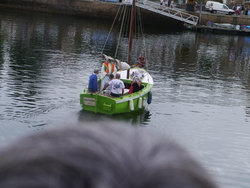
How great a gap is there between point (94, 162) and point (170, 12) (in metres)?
63.1

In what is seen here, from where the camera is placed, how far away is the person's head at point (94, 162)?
708mm

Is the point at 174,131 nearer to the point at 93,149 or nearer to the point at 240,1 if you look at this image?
the point at 93,149

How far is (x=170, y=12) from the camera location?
204 ft

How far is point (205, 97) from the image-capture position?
21.5m

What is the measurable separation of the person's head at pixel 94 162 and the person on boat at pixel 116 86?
1538cm

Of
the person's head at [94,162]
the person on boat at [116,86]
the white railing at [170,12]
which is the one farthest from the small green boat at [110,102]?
the white railing at [170,12]

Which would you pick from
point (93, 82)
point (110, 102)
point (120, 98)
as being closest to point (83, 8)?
point (93, 82)

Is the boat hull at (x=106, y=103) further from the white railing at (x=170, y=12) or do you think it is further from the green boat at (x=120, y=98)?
the white railing at (x=170, y=12)

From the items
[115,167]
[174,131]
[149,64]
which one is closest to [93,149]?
[115,167]

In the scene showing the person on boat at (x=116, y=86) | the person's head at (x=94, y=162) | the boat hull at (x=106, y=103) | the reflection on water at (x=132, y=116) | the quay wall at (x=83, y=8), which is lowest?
the reflection on water at (x=132, y=116)

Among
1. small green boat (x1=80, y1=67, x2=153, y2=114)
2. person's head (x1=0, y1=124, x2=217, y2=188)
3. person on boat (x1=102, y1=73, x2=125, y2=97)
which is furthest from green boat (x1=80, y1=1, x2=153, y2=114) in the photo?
person's head (x1=0, y1=124, x2=217, y2=188)

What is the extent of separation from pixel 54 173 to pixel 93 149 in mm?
88

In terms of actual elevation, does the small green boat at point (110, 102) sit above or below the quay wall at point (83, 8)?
below

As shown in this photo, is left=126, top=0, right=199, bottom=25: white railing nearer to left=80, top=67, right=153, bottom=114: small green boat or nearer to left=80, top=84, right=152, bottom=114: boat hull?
left=80, top=67, right=153, bottom=114: small green boat
